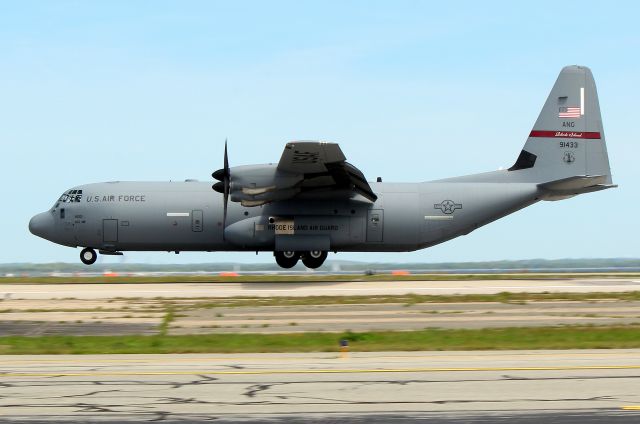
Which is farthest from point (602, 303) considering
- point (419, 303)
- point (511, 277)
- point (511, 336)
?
point (511, 277)

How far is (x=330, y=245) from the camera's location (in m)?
39.8

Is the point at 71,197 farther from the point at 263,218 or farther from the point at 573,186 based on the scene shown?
the point at 573,186

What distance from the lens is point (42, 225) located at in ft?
134

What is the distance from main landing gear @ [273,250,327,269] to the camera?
40.2 m

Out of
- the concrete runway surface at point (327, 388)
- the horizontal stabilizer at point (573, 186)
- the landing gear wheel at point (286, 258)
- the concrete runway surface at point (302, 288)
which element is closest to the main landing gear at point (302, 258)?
the landing gear wheel at point (286, 258)

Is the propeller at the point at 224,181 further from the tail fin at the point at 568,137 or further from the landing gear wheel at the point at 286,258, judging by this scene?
the tail fin at the point at 568,137

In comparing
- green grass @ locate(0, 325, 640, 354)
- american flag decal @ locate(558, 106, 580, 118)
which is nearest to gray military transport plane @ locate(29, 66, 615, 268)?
american flag decal @ locate(558, 106, 580, 118)

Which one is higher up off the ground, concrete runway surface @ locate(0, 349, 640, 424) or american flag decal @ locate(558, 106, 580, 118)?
american flag decal @ locate(558, 106, 580, 118)

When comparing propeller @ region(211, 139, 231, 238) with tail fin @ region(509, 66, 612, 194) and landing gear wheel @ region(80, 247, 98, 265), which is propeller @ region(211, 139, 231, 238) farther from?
tail fin @ region(509, 66, 612, 194)

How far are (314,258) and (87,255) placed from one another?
10979 millimetres

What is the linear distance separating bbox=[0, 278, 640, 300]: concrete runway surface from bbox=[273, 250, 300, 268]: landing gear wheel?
1.97 meters

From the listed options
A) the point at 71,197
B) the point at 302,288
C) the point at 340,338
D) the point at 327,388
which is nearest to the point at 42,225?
the point at 71,197

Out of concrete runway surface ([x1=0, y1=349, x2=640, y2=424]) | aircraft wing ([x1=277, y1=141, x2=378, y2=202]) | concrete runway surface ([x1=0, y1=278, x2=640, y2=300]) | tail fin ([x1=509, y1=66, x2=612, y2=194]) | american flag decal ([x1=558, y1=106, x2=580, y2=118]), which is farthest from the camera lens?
american flag decal ([x1=558, y1=106, x2=580, y2=118])

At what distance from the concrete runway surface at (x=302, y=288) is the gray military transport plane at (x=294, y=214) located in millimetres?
2327
